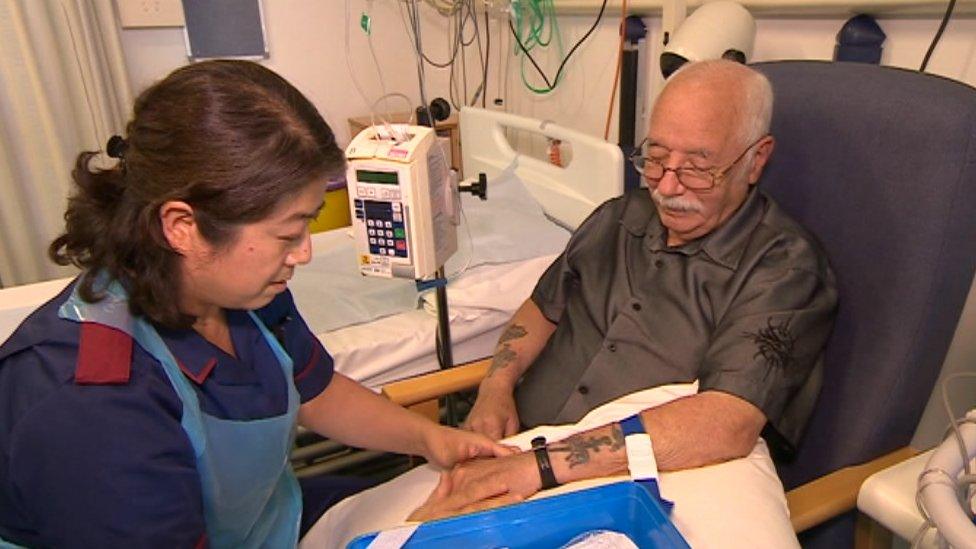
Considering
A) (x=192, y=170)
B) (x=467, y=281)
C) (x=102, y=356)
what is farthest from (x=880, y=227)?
(x=102, y=356)

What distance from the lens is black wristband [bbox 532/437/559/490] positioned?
1105 millimetres

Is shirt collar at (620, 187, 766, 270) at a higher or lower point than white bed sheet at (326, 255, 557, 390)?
higher

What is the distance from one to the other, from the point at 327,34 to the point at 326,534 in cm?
250

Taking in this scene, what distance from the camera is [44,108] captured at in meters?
2.34

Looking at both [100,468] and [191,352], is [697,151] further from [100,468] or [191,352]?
[100,468]

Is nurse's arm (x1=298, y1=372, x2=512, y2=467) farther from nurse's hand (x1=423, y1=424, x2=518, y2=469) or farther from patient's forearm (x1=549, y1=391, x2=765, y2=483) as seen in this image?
patient's forearm (x1=549, y1=391, x2=765, y2=483)

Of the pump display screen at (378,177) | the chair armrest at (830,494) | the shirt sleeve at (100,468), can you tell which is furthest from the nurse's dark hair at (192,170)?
the chair armrest at (830,494)

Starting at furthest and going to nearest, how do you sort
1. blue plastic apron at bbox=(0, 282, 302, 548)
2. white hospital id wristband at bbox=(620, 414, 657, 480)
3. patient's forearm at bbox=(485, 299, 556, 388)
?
patient's forearm at bbox=(485, 299, 556, 388) < white hospital id wristband at bbox=(620, 414, 657, 480) < blue plastic apron at bbox=(0, 282, 302, 548)

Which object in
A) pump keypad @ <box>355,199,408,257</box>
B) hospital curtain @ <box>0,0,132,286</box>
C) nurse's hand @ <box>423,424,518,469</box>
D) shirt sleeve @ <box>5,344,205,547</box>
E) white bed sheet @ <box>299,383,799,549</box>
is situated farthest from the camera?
hospital curtain @ <box>0,0,132,286</box>

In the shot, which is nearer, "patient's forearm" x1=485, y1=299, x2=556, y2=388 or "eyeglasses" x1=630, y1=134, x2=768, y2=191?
"eyeglasses" x1=630, y1=134, x2=768, y2=191

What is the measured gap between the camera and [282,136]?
0.81 metres

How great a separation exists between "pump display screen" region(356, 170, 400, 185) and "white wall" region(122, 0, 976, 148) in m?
1.18

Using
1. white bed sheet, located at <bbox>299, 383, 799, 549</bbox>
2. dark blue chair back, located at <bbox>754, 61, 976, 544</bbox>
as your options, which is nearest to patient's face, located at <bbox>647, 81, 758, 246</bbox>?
dark blue chair back, located at <bbox>754, 61, 976, 544</bbox>

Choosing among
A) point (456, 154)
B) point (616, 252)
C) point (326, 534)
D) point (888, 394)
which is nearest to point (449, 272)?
point (616, 252)
